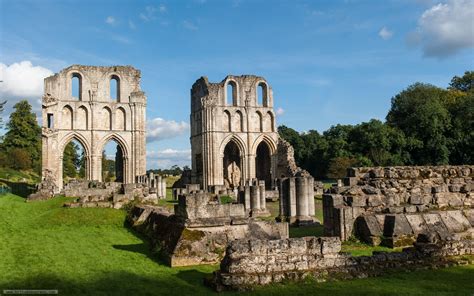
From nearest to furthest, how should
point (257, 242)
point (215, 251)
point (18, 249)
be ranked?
point (257, 242) → point (215, 251) → point (18, 249)

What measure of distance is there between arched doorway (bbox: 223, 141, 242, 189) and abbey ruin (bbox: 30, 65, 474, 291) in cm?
747

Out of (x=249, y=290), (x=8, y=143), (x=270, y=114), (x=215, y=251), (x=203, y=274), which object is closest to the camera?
(x=249, y=290)

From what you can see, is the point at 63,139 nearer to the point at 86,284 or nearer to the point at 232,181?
the point at 232,181

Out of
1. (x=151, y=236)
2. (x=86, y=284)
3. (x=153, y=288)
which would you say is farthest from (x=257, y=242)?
(x=151, y=236)

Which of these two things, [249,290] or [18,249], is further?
[18,249]

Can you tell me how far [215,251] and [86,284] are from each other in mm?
2723

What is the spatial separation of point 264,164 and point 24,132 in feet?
104

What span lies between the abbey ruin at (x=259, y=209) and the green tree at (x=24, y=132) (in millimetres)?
21962

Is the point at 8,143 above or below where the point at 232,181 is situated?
above

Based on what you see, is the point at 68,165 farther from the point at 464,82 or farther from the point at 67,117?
the point at 464,82

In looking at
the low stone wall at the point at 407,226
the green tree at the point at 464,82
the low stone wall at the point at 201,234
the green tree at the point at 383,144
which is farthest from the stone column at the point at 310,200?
the green tree at the point at 464,82

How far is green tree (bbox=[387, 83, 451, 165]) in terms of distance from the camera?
45.8 metres

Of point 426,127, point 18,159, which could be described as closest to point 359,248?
point 426,127

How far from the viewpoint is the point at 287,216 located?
15984 millimetres
